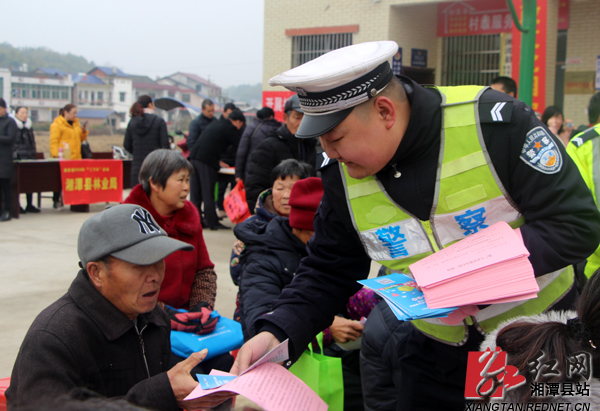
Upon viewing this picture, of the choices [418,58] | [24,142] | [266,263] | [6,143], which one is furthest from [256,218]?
[418,58]

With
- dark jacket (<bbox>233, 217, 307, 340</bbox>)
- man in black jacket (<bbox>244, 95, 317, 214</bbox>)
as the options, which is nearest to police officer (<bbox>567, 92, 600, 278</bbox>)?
dark jacket (<bbox>233, 217, 307, 340</bbox>)

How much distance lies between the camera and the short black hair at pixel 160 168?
133 inches

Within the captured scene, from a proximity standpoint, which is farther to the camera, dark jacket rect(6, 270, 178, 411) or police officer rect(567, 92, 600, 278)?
police officer rect(567, 92, 600, 278)

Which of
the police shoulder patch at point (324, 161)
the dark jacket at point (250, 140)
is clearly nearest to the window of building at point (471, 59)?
the dark jacket at point (250, 140)

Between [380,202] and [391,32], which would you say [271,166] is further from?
[391,32]

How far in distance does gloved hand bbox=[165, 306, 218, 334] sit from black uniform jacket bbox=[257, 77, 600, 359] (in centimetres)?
109

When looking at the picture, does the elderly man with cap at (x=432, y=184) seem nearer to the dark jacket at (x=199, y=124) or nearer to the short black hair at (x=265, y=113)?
the short black hair at (x=265, y=113)

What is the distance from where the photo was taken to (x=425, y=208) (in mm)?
1699

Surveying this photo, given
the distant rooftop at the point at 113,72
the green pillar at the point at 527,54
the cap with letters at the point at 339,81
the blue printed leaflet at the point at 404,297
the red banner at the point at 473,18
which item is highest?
the distant rooftop at the point at 113,72

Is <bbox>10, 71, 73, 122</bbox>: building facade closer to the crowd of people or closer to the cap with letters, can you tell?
the crowd of people

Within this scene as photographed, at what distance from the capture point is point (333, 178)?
1.88 meters

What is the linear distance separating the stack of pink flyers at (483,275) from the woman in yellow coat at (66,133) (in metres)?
9.89

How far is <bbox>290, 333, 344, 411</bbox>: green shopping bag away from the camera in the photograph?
229cm

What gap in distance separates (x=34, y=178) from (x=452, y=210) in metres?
9.09
